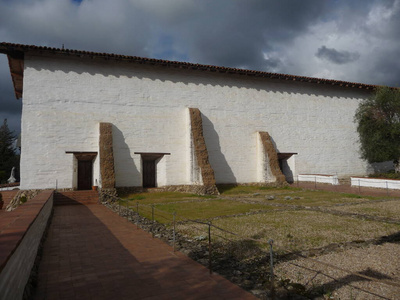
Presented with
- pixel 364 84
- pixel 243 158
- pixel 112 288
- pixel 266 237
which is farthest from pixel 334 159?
pixel 112 288

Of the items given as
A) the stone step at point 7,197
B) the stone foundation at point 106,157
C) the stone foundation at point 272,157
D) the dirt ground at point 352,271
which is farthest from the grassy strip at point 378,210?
the stone step at point 7,197

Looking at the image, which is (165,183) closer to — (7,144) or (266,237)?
(266,237)

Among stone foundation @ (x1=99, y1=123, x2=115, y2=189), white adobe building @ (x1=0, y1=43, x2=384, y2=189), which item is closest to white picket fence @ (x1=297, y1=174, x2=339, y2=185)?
white adobe building @ (x1=0, y1=43, x2=384, y2=189)

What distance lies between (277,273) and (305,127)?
1911 centimetres

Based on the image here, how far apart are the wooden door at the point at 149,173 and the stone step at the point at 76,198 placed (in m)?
3.81

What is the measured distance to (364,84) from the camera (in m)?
22.4

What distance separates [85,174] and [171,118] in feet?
20.5

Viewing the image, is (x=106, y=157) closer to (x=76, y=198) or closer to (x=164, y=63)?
(x=76, y=198)

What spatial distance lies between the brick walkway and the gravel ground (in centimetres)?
111

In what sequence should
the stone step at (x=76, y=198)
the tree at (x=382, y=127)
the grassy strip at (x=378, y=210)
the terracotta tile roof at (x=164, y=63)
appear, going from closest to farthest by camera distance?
the grassy strip at (x=378, y=210) < the stone step at (x=76, y=198) < the terracotta tile roof at (x=164, y=63) < the tree at (x=382, y=127)

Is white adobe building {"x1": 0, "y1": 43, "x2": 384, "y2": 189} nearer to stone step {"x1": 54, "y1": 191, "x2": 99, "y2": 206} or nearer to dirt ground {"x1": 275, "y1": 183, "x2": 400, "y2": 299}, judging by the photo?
stone step {"x1": 54, "y1": 191, "x2": 99, "y2": 206}

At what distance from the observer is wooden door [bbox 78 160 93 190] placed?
53.0 ft

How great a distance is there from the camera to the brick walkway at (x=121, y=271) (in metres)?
3.67

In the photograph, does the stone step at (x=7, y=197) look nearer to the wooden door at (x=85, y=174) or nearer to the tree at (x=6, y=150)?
the wooden door at (x=85, y=174)
